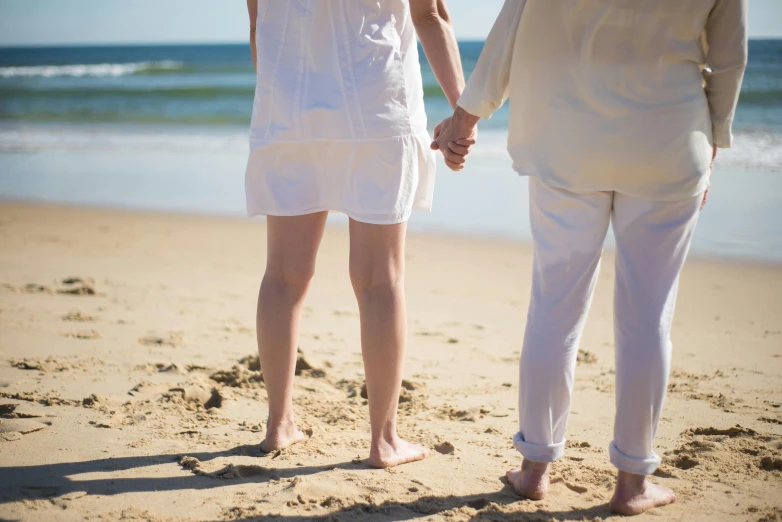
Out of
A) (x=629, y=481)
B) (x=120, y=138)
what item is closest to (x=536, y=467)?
(x=629, y=481)

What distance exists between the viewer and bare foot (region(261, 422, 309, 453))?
7.81 feet

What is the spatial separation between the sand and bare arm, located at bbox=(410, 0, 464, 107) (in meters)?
1.17

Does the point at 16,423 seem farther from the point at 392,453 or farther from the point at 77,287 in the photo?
the point at 77,287

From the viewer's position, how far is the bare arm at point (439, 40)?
7.02 feet

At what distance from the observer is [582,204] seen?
1.84m

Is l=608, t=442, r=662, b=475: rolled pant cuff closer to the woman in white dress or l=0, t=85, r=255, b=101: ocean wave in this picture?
the woman in white dress

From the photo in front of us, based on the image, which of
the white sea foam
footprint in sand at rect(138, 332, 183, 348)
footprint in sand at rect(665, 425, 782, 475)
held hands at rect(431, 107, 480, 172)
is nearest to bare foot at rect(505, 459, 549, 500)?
footprint in sand at rect(665, 425, 782, 475)

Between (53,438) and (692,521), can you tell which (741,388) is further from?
(53,438)

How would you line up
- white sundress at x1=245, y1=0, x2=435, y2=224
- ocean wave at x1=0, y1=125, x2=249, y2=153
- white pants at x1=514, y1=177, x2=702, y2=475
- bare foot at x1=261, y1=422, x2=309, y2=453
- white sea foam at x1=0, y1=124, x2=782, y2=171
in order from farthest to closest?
1. ocean wave at x1=0, y1=125, x2=249, y2=153
2. white sea foam at x1=0, y1=124, x2=782, y2=171
3. bare foot at x1=261, y1=422, x2=309, y2=453
4. white sundress at x1=245, y1=0, x2=435, y2=224
5. white pants at x1=514, y1=177, x2=702, y2=475

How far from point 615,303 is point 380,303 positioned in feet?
Result: 2.19

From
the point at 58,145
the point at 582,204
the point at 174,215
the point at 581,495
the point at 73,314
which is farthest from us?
the point at 58,145

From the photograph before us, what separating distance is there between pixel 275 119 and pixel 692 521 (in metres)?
1.59

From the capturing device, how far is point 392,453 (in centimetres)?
230

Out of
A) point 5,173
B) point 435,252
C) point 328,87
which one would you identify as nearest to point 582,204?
point 328,87
